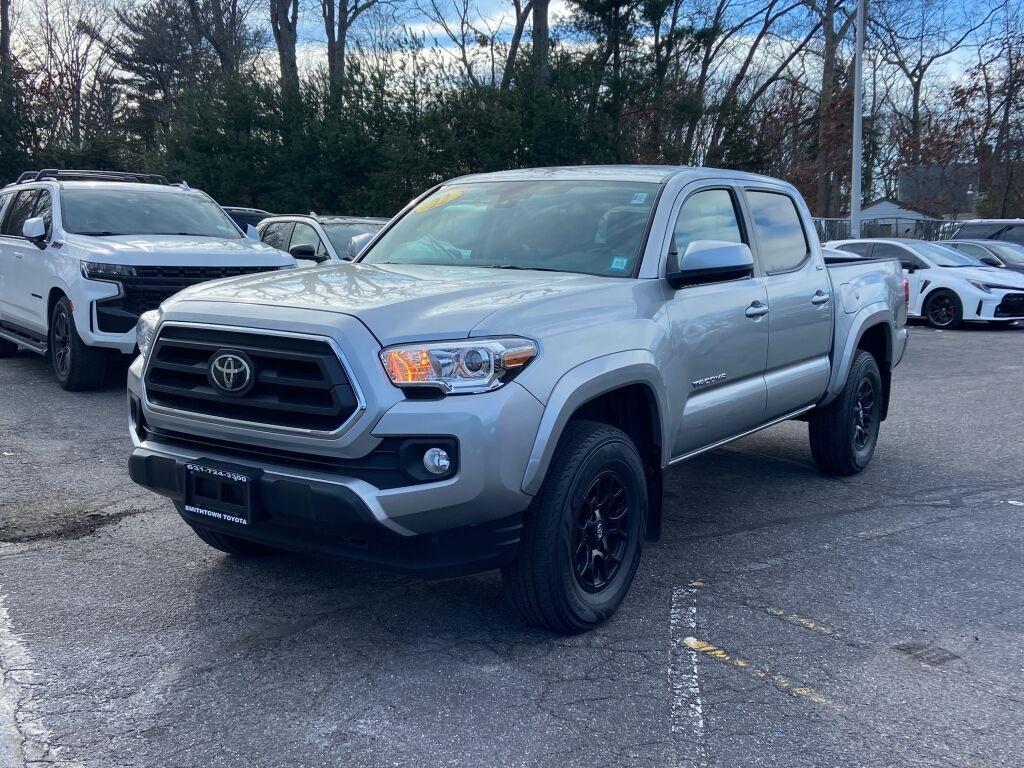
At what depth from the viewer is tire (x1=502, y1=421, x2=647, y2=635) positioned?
3686mm

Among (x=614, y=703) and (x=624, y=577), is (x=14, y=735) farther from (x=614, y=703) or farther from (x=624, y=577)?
(x=624, y=577)

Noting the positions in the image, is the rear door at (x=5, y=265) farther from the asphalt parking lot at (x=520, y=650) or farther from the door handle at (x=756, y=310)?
the door handle at (x=756, y=310)

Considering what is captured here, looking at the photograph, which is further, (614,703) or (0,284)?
(0,284)

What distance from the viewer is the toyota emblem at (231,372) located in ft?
11.9

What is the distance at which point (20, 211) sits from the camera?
10445 millimetres

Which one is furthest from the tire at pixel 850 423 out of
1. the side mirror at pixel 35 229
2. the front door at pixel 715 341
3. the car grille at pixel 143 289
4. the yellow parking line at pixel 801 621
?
the side mirror at pixel 35 229

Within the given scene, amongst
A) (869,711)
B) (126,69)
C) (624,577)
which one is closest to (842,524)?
(624,577)

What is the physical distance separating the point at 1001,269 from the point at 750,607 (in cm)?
1492

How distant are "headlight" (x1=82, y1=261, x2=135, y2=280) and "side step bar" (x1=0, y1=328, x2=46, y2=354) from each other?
141 centimetres

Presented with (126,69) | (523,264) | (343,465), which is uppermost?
(126,69)

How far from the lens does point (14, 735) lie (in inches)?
123

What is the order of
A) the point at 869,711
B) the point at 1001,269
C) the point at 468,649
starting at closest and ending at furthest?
1. the point at 869,711
2. the point at 468,649
3. the point at 1001,269

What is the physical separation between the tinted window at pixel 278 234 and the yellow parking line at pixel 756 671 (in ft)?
29.9

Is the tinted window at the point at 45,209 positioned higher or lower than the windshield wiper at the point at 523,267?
higher
